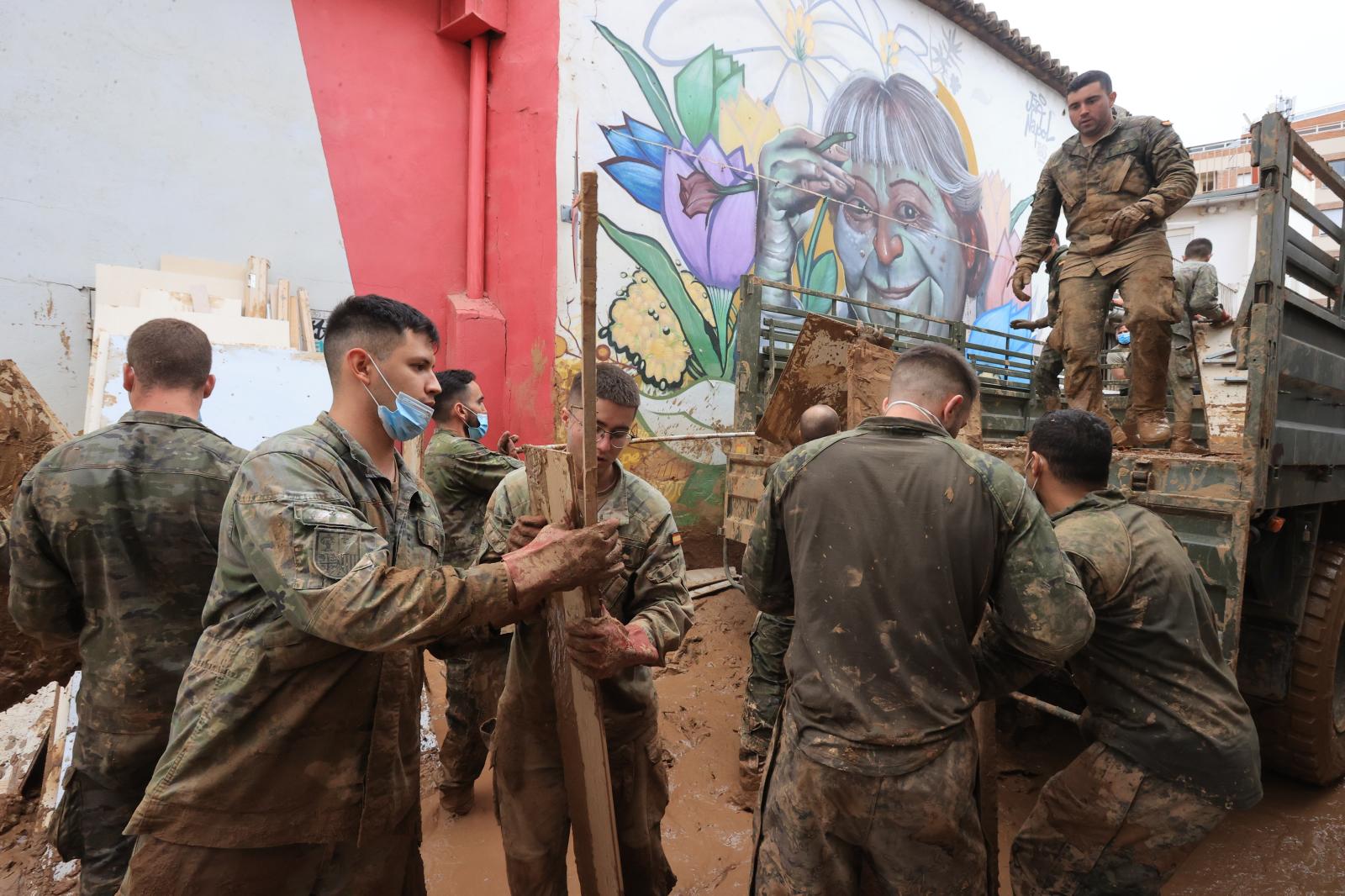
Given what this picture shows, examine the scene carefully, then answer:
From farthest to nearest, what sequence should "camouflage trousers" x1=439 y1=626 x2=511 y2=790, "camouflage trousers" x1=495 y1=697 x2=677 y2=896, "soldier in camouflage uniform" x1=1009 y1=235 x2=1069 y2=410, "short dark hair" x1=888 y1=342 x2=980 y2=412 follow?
"soldier in camouflage uniform" x1=1009 y1=235 x2=1069 y2=410 → "camouflage trousers" x1=439 y1=626 x2=511 y2=790 → "camouflage trousers" x1=495 y1=697 x2=677 y2=896 → "short dark hair" x1=888 y1=342 x2=980 y2=412

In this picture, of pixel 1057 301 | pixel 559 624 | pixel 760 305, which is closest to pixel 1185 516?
pixel 1057 301

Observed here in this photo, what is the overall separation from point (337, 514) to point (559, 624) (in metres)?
0.64

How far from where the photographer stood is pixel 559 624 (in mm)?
1826

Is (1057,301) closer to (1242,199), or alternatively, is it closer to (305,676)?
(305,676)

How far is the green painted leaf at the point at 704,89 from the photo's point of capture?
6930mm

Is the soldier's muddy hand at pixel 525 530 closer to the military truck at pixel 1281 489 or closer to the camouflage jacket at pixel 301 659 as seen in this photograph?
the camouflage jacket at pixel 301 659

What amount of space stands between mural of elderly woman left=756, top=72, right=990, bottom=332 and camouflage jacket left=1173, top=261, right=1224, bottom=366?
3.24m

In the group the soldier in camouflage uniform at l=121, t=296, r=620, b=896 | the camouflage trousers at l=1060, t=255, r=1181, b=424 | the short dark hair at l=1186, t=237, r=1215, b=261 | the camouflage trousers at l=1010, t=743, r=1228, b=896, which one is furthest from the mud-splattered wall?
the camouflage trousers at l=1010, t=743, r=1228, b=896

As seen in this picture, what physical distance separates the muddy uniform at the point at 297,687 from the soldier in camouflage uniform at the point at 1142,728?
1783 mm

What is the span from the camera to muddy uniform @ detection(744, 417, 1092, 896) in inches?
68.1

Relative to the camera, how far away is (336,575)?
1377 millimetres

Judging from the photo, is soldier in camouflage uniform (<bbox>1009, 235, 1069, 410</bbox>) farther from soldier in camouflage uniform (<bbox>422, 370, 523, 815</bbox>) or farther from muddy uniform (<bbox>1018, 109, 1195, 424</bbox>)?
soldier in camouflage uniform (<bbox>422, 370, 523, 815</bbox>)

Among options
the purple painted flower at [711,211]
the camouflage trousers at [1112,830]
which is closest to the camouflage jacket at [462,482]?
the camouflage trousers at [1112,830]

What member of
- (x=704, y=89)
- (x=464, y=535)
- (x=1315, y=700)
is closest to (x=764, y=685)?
(x=464, y=535)
